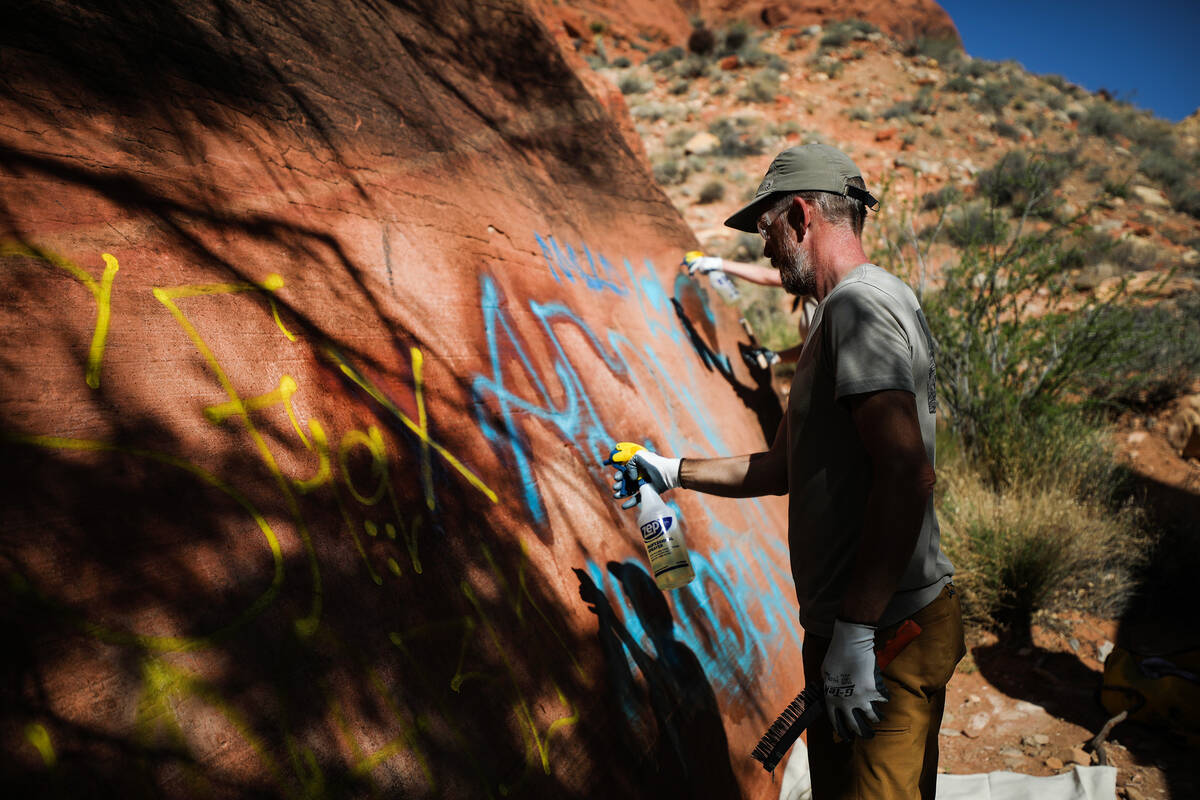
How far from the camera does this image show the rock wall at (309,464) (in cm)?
124

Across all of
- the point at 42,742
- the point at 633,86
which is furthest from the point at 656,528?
the point at 633,86

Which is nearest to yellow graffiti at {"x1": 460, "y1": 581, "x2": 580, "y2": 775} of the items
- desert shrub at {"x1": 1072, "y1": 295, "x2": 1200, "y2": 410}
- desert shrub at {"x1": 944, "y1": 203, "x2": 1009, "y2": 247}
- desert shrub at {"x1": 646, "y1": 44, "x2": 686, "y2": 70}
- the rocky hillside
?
desert shrub at {"x1": 944, "y1": 203, "x2": 1009, "y2": 247}

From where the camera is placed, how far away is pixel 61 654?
1.14 m

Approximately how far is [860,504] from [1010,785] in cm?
203

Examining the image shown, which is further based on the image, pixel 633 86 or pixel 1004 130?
pixel 633 86

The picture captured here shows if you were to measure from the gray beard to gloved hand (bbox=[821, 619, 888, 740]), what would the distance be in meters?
0.92

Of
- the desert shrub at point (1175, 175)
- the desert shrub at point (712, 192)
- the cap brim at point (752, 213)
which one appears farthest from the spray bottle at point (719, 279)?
the desert shrub at point (1175, 175)

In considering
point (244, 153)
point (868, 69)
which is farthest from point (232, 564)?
point (868, 69)

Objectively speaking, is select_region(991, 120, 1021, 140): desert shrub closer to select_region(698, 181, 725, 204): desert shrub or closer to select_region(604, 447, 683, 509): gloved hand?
select_region(698, 181, 725, 204): desert shrub

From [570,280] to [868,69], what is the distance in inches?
813

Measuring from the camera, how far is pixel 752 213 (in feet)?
6.84

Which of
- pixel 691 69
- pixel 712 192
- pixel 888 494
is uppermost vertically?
pixel 691 69

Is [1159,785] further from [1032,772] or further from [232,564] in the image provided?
[232,564]

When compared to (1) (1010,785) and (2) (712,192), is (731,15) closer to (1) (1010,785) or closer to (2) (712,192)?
(2) (712,192)
